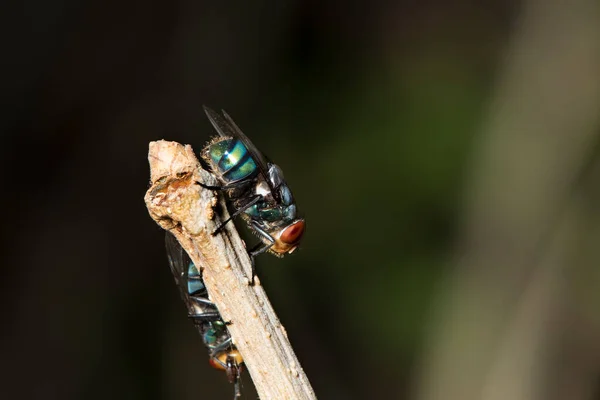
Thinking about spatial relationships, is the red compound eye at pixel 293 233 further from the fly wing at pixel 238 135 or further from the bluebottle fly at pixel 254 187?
the fly wing at pixel 238 135

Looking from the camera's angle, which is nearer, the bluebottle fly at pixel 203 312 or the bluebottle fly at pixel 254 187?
the bluebottle fly at pixel 254 187

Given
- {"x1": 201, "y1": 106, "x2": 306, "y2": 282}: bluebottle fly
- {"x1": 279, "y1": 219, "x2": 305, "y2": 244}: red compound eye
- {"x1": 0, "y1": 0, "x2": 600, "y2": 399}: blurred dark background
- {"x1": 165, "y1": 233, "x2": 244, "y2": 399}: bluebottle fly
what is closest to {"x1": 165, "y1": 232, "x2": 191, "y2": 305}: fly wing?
{"x1": 165, "y1": 233, "x2": 244, "y2": 399}: bluebottle fly

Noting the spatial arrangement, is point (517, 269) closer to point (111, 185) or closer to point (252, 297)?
point (111, 185)

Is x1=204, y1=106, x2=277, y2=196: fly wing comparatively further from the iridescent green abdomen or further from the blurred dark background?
the blurred dark background

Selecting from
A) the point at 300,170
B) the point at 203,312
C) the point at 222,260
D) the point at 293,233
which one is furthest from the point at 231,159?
the point at 300,170

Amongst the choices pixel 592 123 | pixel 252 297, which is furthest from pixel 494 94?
pixel 252 297

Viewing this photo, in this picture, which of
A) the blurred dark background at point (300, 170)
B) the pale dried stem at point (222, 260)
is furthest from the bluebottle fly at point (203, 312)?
the blurred dark background at point (300, 170)
